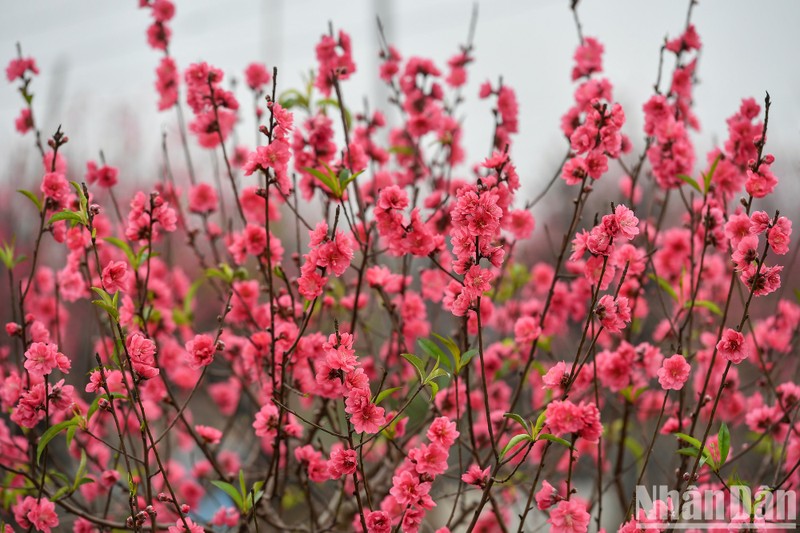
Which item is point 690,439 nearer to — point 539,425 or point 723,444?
point 723,444

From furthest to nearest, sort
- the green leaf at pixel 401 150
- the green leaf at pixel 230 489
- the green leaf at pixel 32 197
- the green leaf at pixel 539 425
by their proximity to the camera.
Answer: the green leaf at pixel 401 150 → the green leaf at pixel 32 197 → the green leaf at pixel 230 489 → the green leaf at pixel 539 425

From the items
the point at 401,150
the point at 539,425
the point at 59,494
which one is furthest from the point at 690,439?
the point at 59,494

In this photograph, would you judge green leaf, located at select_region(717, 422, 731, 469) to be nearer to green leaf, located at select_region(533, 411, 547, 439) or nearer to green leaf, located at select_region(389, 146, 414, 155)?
green leaf, located at select_region(533, 411, 547, 439)

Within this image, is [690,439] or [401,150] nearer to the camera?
[690,439]

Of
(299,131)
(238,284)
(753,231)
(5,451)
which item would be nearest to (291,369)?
(238,284)

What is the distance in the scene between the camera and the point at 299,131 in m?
2.18

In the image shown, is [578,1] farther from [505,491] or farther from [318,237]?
[505,491]

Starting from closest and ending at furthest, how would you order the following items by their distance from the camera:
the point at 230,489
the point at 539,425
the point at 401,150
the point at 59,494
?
the point at 539,425 → the point at 230,489 → the point at 59,494 → the point at 401,150

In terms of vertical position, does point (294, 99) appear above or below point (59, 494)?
above

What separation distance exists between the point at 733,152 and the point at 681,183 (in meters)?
0.17

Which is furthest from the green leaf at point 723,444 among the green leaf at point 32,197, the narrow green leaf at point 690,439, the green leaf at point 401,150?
the green leaf at point 32,197

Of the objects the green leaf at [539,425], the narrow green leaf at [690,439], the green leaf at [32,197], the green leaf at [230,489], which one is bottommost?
the green leaf at [230,489]

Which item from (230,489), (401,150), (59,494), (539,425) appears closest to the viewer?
(539,425)

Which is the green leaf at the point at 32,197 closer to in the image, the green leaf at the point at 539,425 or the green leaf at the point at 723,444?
the green leaf at the point at 539,425
